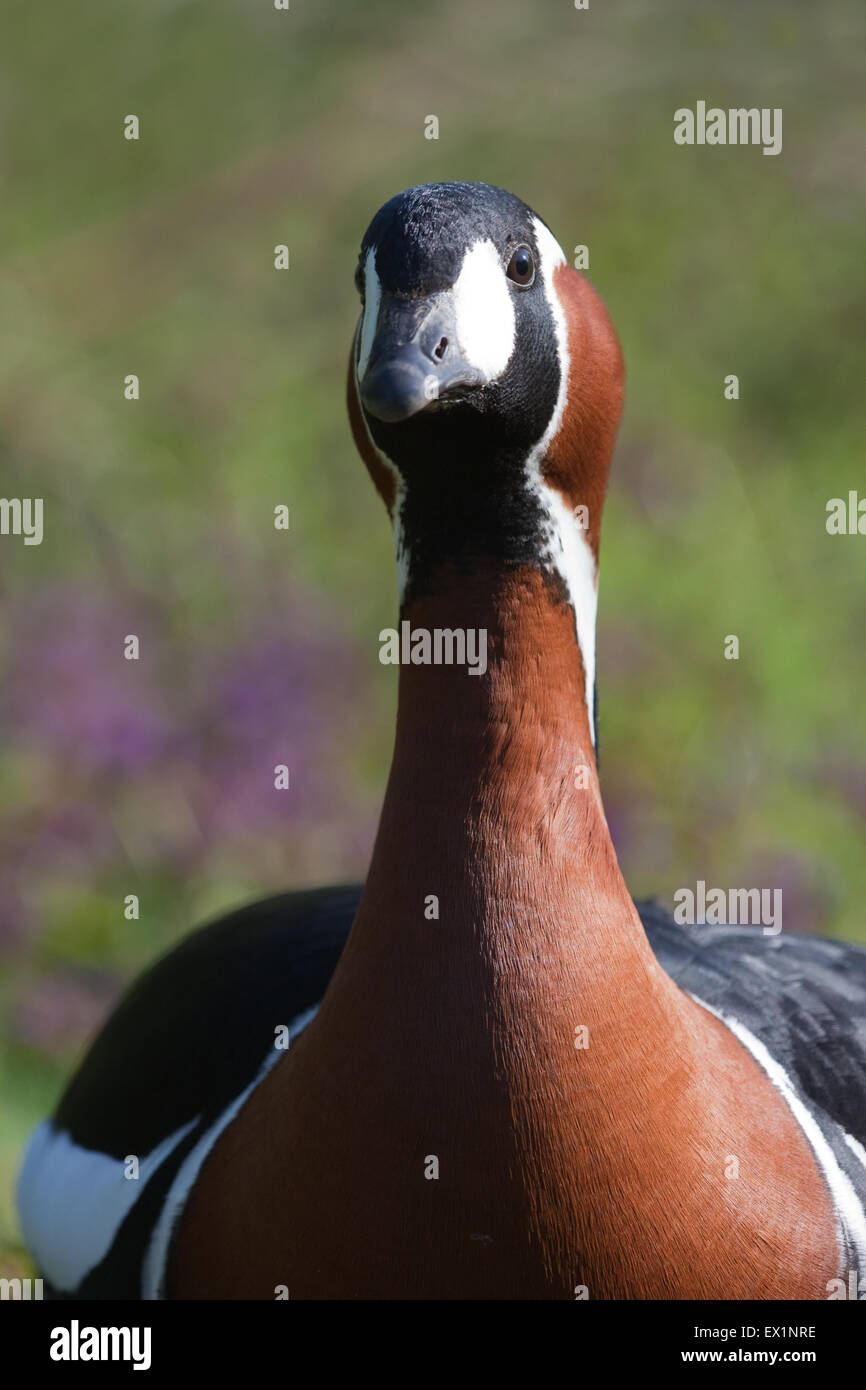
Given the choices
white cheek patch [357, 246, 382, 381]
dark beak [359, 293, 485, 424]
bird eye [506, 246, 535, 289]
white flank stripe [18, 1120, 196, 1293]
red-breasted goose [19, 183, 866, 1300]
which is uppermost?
bird eye [506, 246, 535, 289]

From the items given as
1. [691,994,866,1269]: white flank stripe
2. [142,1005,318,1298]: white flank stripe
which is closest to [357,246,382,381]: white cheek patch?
[142,1005,318,1298]: white flank stripe

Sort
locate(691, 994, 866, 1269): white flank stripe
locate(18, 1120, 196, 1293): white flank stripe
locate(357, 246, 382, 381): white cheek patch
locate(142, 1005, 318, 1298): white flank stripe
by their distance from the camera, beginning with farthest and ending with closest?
locate(18, 1120, 196, 1293): white flank stripe < locate(142, 1005, 318, 1298): white flank stripe < locate(691, 994, 866, 1269): white flank stripe < locate(357, 246, 382, 381): white cheek patch

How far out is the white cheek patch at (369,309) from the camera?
1674 mm

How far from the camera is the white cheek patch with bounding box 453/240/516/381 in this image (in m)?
1.65

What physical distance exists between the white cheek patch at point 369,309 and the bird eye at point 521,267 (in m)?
0.15

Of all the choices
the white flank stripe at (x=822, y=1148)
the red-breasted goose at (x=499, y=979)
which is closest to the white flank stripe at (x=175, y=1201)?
the red-breasted goose at (x=499, y=979)

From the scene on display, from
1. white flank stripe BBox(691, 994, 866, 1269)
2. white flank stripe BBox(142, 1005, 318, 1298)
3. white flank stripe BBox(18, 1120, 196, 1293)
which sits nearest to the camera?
white flank stripe BBox(691, 994, 866, 1269)

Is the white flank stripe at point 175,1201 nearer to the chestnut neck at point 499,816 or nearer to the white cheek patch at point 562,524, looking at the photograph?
the chestnut neck at point 499,816

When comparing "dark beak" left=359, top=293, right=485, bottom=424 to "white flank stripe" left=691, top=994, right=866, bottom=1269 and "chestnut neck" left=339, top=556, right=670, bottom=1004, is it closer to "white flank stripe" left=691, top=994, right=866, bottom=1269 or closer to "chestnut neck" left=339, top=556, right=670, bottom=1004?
"chestnut neck" left=339, top=556, right=670, bottom=1004

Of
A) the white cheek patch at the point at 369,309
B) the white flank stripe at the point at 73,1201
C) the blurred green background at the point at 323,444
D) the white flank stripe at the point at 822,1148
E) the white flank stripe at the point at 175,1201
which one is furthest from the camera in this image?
the blurred green background at the point at 323,444

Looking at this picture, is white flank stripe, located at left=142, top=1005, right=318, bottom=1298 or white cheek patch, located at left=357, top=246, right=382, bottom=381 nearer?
white cheek patch, located at left=357, top=246, right=382, bottom=381

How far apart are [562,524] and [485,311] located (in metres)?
0.26

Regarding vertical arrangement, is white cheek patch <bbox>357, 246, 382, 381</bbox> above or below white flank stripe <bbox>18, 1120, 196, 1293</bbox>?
above

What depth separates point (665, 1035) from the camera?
→ 70.4 inches
